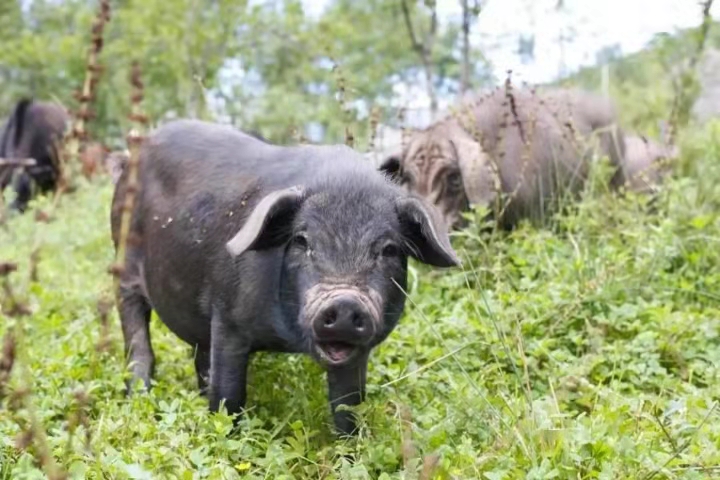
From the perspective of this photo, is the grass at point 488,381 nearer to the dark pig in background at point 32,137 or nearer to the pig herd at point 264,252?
the pig herd at point 264,252

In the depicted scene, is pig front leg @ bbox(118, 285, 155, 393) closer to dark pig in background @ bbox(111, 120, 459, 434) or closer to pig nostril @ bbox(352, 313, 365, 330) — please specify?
dark pig in background @ bbox(111, 120, 459, 434)

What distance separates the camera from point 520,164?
7.04 m

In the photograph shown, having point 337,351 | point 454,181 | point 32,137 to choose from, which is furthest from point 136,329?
point 32,137

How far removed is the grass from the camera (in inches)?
120

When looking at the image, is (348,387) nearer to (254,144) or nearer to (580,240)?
(254,144)

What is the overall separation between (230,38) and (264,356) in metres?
11.0

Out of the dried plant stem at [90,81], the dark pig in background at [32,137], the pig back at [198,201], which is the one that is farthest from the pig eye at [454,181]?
the dark pig in background at [32,137]

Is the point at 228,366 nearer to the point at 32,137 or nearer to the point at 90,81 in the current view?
the point at 90,81

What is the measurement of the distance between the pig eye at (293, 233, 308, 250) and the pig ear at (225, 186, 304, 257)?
7 cm

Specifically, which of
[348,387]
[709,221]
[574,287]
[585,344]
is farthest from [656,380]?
[709,221]

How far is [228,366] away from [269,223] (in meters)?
0.60

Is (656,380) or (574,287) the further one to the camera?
(574,287)

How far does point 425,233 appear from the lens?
3586 millimetres

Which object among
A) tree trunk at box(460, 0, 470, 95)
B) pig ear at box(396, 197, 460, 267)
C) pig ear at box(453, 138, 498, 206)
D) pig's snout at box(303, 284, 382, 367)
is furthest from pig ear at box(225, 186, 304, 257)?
tree trunk at box(460, 0, 470, 95)
